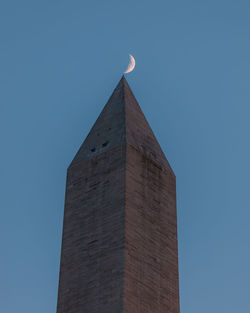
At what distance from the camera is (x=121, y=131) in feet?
98.0

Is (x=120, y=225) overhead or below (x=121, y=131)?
below

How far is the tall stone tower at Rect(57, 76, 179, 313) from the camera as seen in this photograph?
2655 cm

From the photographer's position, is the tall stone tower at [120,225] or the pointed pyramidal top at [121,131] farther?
the pointed pyramidal top at [121,131]

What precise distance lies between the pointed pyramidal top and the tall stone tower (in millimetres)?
47

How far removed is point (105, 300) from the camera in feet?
85.7

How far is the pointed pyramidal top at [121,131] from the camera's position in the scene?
29.8 metres

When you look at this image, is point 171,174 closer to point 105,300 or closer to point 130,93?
point 130,93

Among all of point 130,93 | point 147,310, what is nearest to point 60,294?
point 147,310

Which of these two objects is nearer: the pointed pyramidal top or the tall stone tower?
the tall stone tower

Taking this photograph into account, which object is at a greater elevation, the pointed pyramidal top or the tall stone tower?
the pointed pyramidal top

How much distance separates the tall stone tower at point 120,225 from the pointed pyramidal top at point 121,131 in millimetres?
47

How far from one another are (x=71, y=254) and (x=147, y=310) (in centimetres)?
326

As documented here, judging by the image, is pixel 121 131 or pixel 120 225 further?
pixel 121 131

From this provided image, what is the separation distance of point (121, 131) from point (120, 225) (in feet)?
13.1
